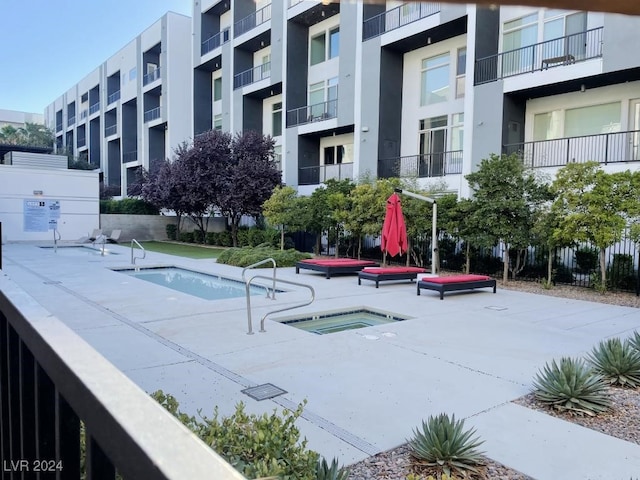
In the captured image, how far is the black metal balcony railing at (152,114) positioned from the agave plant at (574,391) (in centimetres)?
3741

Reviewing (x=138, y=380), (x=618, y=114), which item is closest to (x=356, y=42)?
(x=618, y=114)

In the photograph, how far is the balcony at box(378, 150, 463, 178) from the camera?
1964cm

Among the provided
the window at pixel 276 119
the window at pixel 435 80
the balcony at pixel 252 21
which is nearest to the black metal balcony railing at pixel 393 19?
Answer: the window at pixel 435 80

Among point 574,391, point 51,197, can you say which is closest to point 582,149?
point 574,391

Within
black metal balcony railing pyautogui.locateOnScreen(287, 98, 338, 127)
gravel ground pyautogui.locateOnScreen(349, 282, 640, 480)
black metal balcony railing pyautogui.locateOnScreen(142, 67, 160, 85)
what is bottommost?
gravel ground pyautogui.locateOnScreen(349, 282, 640, 480)

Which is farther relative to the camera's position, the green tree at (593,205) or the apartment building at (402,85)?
the apartment building at (402,85)

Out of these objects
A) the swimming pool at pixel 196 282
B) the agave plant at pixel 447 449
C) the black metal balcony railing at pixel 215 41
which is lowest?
the swimming pool at pixel 196 282

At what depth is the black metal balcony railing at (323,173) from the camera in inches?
932

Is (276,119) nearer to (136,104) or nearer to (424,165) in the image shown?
(424,165)

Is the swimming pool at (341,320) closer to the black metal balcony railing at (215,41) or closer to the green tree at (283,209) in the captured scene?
the green tree at (283,209)

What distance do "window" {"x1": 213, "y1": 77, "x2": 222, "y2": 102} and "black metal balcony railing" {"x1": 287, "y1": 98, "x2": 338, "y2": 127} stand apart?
33.0 feet

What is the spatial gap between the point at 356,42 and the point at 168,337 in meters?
18.9

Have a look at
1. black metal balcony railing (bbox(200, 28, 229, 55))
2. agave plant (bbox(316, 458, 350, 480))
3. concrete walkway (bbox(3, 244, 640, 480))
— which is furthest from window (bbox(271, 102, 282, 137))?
agave plant (bbox(316, 458, 350, 480))

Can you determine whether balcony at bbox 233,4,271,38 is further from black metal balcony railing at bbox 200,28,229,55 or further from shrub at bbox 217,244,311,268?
shrub at bbox 217,244,311,268
